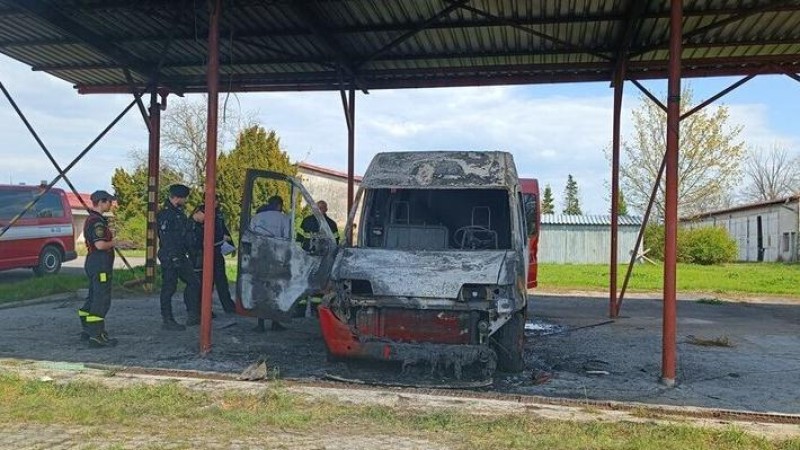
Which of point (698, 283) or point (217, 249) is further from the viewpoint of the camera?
point (698, 283)

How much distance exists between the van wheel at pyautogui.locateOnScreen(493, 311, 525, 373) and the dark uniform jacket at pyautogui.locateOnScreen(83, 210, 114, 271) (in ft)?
15.4

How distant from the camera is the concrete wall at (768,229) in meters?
37.8

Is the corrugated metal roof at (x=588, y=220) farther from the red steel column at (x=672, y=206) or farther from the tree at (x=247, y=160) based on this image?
the red steel column at (x=672, y=206)

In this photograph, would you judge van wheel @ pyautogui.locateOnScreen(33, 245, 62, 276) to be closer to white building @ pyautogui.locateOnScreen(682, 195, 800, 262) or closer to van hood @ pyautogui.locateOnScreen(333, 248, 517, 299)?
van hood @ pyautogui.locateOnScreen(333, 248, 517, 299)

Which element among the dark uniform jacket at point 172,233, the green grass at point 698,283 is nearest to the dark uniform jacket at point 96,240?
the dark uniform jacket at point 172,233

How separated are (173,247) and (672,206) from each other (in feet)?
20.4

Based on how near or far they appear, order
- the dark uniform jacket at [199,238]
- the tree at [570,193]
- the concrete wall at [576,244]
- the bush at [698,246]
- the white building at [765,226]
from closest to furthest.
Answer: the dark uniform jacket at [199,238] < the bush at [698,246] < the concrete wall at [576,244] < the white building at [765,226] < the tree at [570,193]

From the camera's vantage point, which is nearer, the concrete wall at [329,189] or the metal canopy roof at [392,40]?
the metal canopy roof at [392,40]

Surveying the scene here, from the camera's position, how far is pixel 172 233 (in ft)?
29.1

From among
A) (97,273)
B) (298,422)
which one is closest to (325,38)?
(97,273)

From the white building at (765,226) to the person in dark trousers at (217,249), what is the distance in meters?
30.5

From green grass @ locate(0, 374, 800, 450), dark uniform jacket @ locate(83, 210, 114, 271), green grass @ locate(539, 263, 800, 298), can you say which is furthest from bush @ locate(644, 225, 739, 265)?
green grass @ locate(0, 374, 800, 450)

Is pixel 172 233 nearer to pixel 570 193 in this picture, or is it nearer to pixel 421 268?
pixel 421 268

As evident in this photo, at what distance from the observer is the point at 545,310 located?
12664 mm
